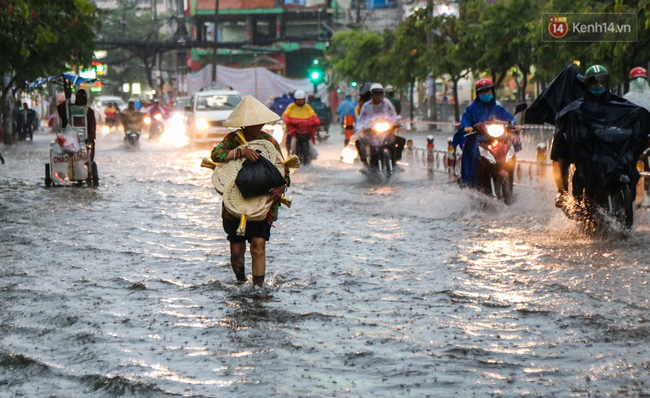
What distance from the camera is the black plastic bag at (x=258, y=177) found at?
26.6 feet

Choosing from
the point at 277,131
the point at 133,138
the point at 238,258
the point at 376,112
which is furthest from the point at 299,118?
the point at 238,258

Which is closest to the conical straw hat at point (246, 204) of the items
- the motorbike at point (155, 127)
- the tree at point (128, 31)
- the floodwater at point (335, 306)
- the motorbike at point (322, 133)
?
the floodwater at point (335, 306)

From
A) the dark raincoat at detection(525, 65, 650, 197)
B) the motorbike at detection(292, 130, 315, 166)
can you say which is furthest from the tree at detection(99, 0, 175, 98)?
the dark raincoat at detection(525, 65, 650, 197)

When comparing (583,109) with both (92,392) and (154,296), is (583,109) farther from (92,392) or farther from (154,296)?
(92,392)

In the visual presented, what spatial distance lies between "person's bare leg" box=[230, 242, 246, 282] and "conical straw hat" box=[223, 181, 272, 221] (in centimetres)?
36

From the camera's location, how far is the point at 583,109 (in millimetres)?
11383

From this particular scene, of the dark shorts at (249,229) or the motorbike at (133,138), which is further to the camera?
the motorbike at (133,138)

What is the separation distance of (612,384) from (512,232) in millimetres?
6330

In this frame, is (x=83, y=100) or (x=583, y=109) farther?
(x=83, y=100)

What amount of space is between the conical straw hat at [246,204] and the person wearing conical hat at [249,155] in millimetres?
76

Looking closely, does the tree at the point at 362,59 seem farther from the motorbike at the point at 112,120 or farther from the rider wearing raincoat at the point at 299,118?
the rider wearing raincoat at the point at 299,118

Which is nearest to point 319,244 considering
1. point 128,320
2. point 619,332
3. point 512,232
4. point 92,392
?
point 512,232

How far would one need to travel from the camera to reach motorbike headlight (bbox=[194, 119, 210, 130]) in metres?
33.2
